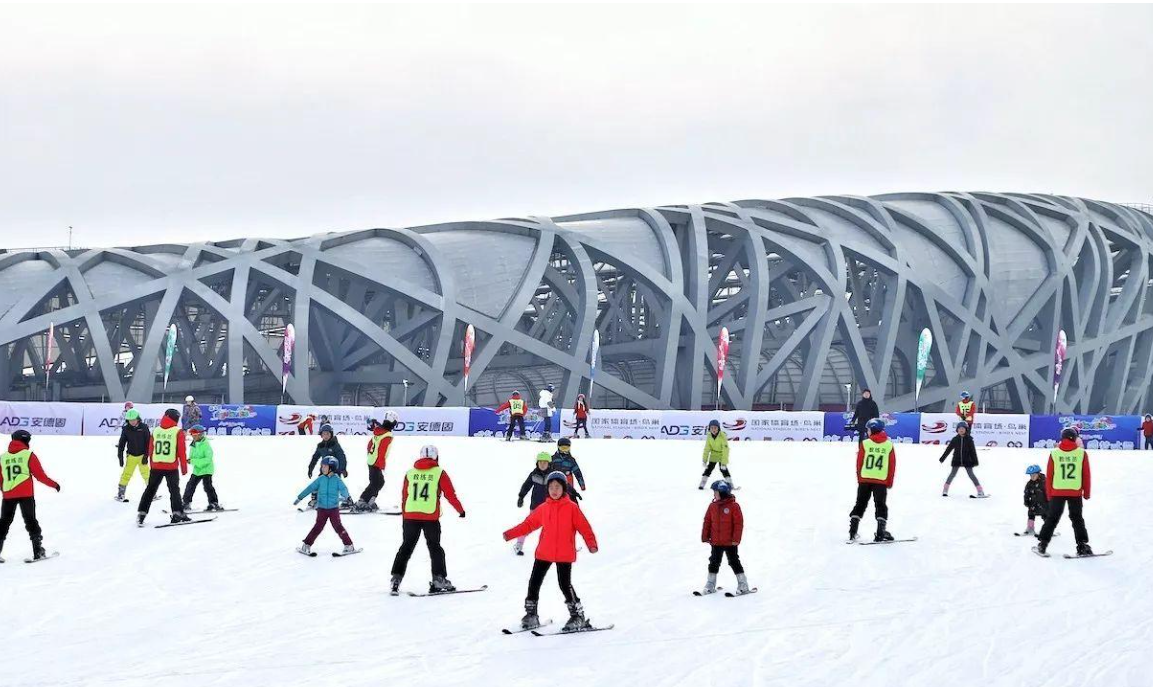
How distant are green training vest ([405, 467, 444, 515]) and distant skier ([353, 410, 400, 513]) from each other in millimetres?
4770

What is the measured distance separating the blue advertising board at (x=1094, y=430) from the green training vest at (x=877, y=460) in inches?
833

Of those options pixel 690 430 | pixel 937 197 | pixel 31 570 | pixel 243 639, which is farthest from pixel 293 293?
pixel 243 639

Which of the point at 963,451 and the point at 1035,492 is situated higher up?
the point at 963,451

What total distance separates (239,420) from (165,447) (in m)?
19.8

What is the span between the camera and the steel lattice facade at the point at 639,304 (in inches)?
1855

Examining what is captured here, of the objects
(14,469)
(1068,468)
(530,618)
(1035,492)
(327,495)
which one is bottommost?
(530,618)

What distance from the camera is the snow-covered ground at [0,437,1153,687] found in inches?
355

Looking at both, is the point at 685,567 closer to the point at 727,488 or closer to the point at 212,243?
the point at 727,488

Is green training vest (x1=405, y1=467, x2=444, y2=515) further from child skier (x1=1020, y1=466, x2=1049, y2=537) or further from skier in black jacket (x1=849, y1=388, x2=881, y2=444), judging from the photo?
skier in black jacket (x1=849, y1=388, x2=881, y2=444)

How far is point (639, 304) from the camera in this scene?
62.8 m

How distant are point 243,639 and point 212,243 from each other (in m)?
43.3

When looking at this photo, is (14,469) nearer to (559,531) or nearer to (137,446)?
(137,446)

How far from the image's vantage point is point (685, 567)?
13367 mm

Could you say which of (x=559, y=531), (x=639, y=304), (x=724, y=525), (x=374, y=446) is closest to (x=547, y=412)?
(x=374, y=446)
